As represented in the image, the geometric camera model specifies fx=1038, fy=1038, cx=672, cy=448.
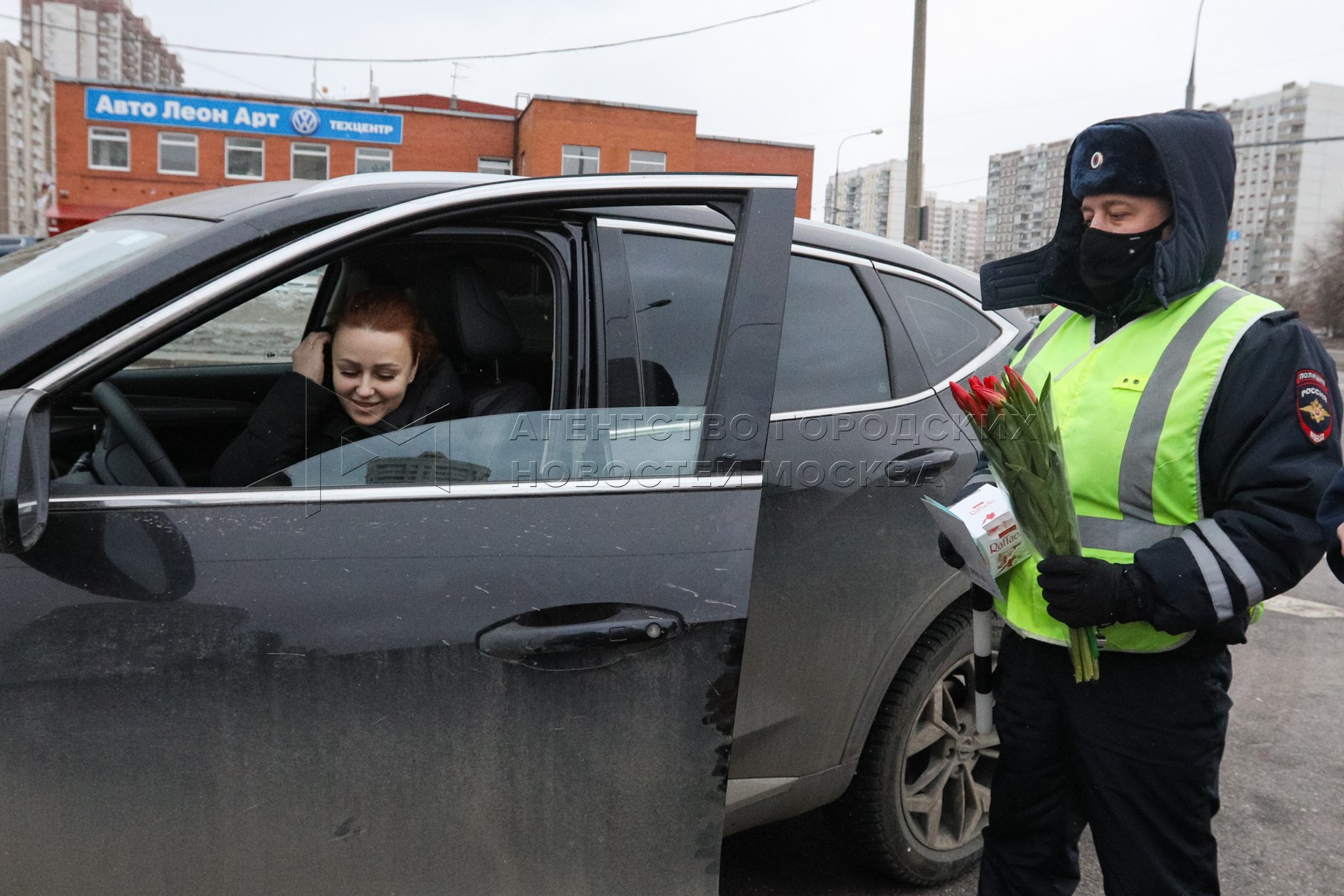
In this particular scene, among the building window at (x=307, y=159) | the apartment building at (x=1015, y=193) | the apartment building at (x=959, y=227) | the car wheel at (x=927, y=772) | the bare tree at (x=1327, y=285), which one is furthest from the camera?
the apartment building at (x=959, y=227)

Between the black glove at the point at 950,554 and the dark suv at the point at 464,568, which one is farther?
the black glove at the point at 950,554

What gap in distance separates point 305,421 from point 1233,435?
1668mm

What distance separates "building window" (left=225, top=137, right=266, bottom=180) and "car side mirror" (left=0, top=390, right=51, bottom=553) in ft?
127

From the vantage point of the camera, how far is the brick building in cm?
3531

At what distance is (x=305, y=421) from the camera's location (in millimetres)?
2012

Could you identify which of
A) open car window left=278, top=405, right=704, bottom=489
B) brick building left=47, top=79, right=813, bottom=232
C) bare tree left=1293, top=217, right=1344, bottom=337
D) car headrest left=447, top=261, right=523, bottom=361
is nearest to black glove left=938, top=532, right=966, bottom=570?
open car window left=278, top=405, right=704, bottom=489

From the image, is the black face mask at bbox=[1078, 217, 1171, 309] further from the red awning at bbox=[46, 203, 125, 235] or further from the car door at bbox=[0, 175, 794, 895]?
the red awning at bbox=[46, 203, 125, 235]

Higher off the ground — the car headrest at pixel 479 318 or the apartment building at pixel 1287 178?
the apartment building at pixel 1287 178

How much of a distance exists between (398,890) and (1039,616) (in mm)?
1231

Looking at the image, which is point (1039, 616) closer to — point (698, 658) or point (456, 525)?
point (698, 658)

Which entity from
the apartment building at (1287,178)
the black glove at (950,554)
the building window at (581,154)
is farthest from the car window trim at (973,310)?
the apartment building at (1287,178)

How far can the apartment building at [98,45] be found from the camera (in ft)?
322

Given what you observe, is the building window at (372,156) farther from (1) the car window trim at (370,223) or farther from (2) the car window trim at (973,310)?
(1) the car window trim at (370,223)

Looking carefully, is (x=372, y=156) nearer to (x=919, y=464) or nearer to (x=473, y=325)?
(x=473, y=325)
